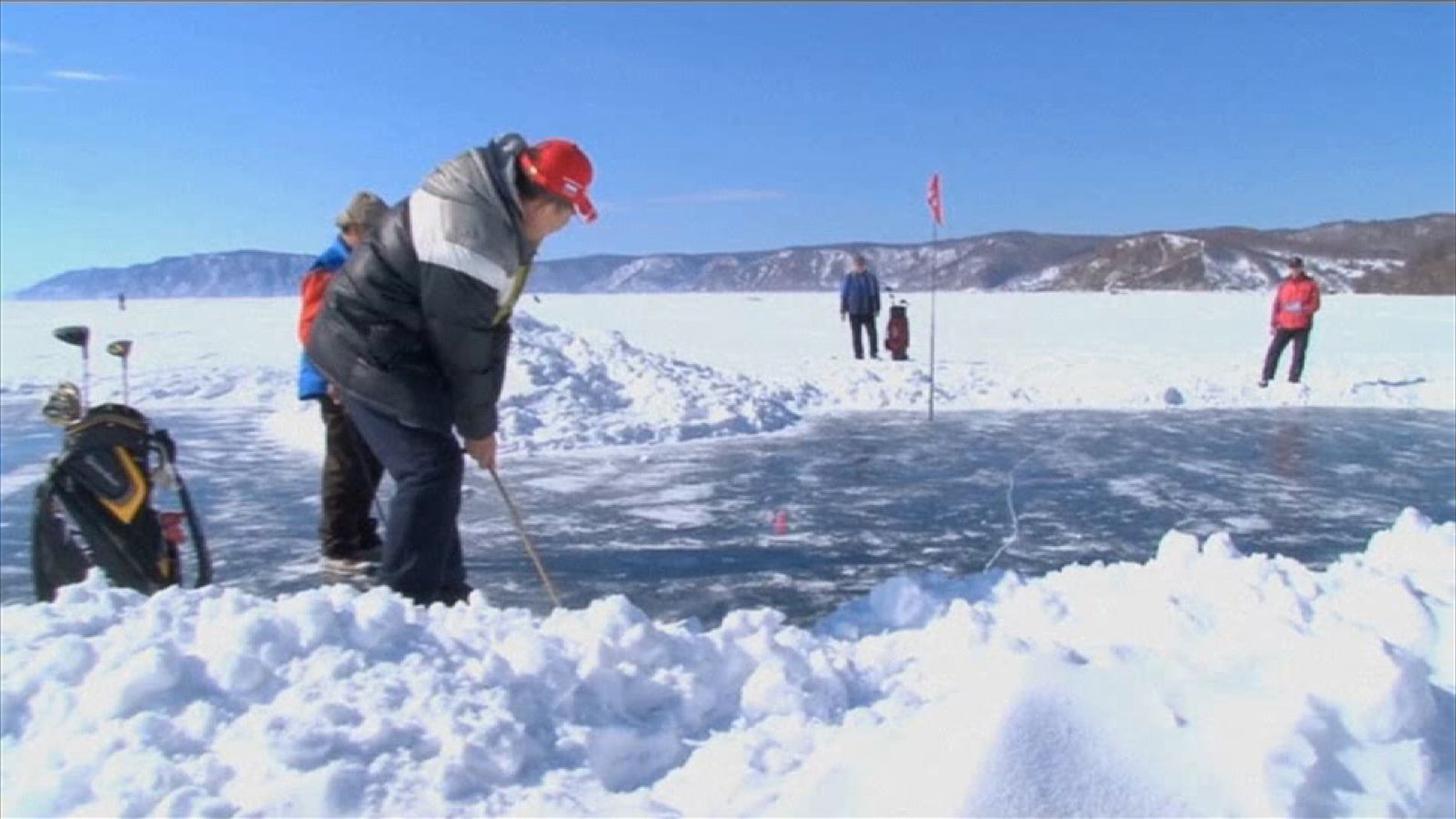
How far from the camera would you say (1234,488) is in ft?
24.8

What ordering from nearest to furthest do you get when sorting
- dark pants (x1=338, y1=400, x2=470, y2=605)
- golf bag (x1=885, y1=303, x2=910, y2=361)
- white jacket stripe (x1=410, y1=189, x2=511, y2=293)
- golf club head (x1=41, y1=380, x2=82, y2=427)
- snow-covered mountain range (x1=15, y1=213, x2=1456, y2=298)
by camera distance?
white jacket stripe (x1=410, y1=189, x2=511, y2=293), dark pants (x1=338, y1=400, x2=470, y2=605), golf club head (x1=41, y1=380, x2=82, y2=427), golf bag (x1=885, y1=303, x2=910, y2=361), snow-covered mountain range (x1=15, y1=213, x2=1456, y2=298)

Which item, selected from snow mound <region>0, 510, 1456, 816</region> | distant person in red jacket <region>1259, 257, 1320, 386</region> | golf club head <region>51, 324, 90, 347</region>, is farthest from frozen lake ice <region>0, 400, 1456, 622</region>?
distant person in red jacket <region>1259, 257, 1320, 386</region>

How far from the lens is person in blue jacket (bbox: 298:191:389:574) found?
5.13m

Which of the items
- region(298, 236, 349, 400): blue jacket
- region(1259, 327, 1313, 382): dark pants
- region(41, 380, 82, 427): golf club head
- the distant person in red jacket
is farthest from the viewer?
region(1259, 327, 1313, 382): dark pants

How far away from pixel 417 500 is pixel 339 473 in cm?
159

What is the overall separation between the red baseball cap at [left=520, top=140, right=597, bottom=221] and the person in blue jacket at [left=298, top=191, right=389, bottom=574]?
182 centimetres

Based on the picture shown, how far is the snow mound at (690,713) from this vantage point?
2586 millimetres

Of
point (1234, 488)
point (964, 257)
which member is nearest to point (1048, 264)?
point (964, 257)

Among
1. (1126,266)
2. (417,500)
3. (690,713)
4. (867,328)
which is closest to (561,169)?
(417,500)

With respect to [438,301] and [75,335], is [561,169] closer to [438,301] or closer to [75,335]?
[438,301]

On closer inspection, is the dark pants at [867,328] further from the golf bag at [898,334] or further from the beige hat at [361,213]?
the beige hat at [361,213]

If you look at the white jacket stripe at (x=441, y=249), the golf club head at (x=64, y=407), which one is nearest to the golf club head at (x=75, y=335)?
the golf club head at (x=64, y=407)

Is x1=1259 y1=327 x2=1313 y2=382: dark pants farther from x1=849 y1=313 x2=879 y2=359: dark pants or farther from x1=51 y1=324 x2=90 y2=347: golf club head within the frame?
x1=51 y1=324 x2=90 y2=347: golf club head

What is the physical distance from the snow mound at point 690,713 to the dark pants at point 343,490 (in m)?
1.69
